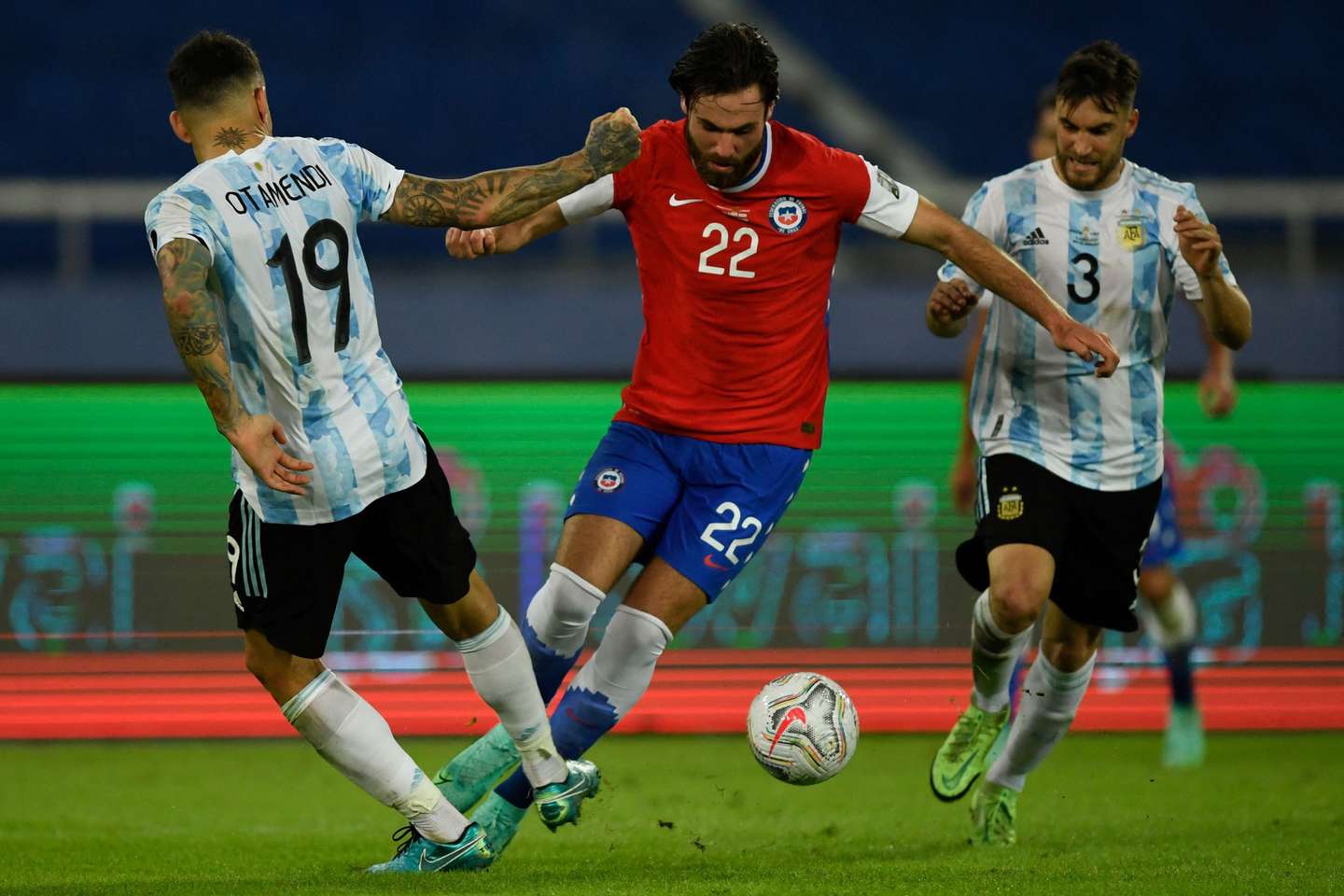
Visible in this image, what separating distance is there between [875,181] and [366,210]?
4.78 ft

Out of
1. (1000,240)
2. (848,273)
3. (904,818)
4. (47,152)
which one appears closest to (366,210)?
(1000,240)

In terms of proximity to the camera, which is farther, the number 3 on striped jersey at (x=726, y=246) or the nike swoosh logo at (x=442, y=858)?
the number 3 on striped jersey at (x=726, y=246)

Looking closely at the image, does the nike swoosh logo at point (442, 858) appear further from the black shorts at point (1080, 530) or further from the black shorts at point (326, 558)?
the black shorts at point (1080, 530)

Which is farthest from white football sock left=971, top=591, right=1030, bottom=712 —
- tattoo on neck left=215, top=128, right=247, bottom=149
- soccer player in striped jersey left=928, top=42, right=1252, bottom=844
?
tattoo on neck left=215, top=128, right=247, bottom=149

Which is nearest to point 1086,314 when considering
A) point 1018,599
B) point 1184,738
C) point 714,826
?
point 1018,599

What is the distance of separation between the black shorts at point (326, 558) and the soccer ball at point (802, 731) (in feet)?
3.00

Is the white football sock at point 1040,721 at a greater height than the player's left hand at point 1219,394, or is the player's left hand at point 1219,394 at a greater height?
the player's left hand at point 1219,394

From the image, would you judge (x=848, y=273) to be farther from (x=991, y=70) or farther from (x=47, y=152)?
(x=47, y=152)

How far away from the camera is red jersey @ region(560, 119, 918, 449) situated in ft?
16.8

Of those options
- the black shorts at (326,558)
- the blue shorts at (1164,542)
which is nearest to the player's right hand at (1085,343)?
the black shorts at (326,558)

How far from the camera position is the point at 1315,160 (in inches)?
568

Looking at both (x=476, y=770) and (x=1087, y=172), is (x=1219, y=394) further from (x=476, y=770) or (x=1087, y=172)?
(x=476, y=770)

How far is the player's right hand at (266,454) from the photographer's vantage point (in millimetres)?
4156

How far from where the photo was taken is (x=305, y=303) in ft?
14.4
